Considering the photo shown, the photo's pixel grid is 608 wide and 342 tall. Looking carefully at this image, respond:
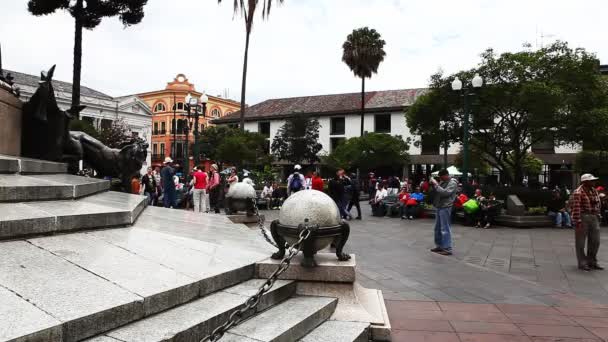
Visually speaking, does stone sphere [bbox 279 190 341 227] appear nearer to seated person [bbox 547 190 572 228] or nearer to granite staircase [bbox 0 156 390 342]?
granite staircase [bbox 0 156 390 342]

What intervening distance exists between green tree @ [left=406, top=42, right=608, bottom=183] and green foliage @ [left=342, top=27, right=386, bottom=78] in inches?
610

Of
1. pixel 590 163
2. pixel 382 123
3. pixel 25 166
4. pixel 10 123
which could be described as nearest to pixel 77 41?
pixel 10 123

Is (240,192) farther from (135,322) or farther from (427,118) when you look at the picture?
(427,118)

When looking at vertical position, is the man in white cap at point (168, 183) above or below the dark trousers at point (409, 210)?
above

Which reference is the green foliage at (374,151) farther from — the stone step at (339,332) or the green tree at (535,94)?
the stone step at (339,332)

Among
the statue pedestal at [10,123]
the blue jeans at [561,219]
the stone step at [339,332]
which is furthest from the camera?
the blue jeans at [561,219]

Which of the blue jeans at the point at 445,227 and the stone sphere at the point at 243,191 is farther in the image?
the blue jeans at the point at 445,227

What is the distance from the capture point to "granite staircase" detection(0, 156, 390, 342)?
2332 mm

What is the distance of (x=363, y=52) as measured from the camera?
33781mm

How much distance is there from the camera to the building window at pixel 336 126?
147 ft

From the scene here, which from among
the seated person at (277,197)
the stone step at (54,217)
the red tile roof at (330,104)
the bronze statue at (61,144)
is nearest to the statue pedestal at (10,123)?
the bronze statue at (61,144)

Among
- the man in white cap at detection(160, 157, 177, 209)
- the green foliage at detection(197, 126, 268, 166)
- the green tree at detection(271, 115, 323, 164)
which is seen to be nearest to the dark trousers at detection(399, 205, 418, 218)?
the man in white cap at detection(160, 157, 177, 209)

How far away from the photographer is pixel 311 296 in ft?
12.0

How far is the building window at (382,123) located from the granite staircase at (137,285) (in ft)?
127
